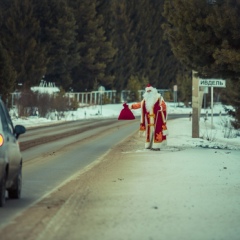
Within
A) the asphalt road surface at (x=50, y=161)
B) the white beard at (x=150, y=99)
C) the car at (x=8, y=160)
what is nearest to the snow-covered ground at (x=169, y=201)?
the asphalt road surface at (x=50, y=161)

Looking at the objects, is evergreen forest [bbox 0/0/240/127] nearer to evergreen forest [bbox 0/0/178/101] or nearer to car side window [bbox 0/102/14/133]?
evergreen forest [bbox 0/0/178/101]

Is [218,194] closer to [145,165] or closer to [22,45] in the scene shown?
[145,165]

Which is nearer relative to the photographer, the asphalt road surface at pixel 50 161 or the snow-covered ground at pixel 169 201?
the snow-covered ground at pixel 169 201

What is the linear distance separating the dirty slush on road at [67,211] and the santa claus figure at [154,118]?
689 cm

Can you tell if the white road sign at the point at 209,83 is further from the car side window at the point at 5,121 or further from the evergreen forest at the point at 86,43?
→ the evergreen forest at the point at 86,43

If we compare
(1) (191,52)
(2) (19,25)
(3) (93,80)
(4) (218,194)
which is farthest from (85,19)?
(4) (218,194)

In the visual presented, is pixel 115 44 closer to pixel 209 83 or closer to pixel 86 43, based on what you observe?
pixel 86 43

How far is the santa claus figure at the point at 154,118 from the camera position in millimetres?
25391

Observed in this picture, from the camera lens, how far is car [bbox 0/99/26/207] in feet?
40.2

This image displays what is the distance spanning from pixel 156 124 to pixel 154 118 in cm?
18

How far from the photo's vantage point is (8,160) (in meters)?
12.6

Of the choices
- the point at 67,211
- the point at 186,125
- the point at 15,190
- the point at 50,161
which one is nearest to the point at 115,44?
the point at 186,125

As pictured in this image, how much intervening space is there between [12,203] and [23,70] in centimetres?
5517

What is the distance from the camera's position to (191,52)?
27141mm
